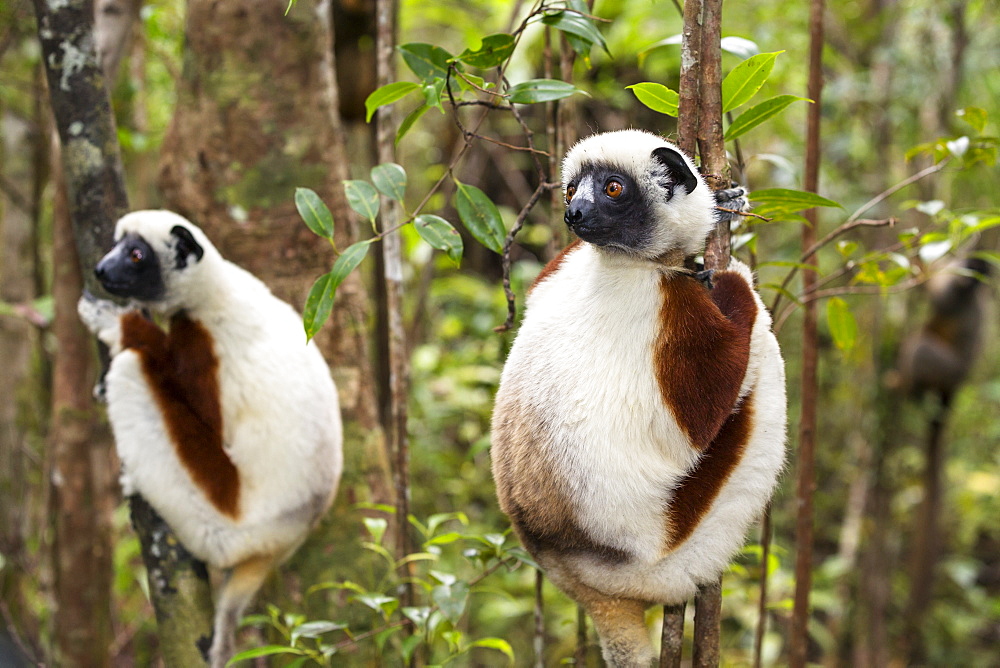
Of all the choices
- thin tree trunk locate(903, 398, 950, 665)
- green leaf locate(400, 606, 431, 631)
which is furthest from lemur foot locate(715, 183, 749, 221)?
thin tree trunk locate(903, 398, 950, 665)

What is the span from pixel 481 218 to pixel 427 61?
0.46 metres

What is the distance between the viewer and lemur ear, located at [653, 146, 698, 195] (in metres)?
1.91

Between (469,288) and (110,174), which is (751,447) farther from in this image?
(469,288)

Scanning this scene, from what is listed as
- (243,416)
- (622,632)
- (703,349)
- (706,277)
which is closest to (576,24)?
(706,277)

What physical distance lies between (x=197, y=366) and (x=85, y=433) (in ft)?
2.73

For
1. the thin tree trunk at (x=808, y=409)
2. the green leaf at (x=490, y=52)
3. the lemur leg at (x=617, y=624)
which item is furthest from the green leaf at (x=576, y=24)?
the lemur leg at (x=617, y=624)

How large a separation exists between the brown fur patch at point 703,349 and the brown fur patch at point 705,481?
121 millimetres

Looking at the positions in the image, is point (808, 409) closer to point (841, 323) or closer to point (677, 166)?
point (841, 323)

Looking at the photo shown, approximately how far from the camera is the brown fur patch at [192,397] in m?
3.31

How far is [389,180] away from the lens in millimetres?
2268

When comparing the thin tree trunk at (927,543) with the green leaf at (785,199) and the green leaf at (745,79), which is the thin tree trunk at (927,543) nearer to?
the green leaf at (785,199)

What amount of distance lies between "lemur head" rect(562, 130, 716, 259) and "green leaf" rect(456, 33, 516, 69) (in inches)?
13.5

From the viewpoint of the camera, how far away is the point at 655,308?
2.08m

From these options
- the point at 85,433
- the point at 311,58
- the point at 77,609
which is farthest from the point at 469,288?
the point at 77,609
